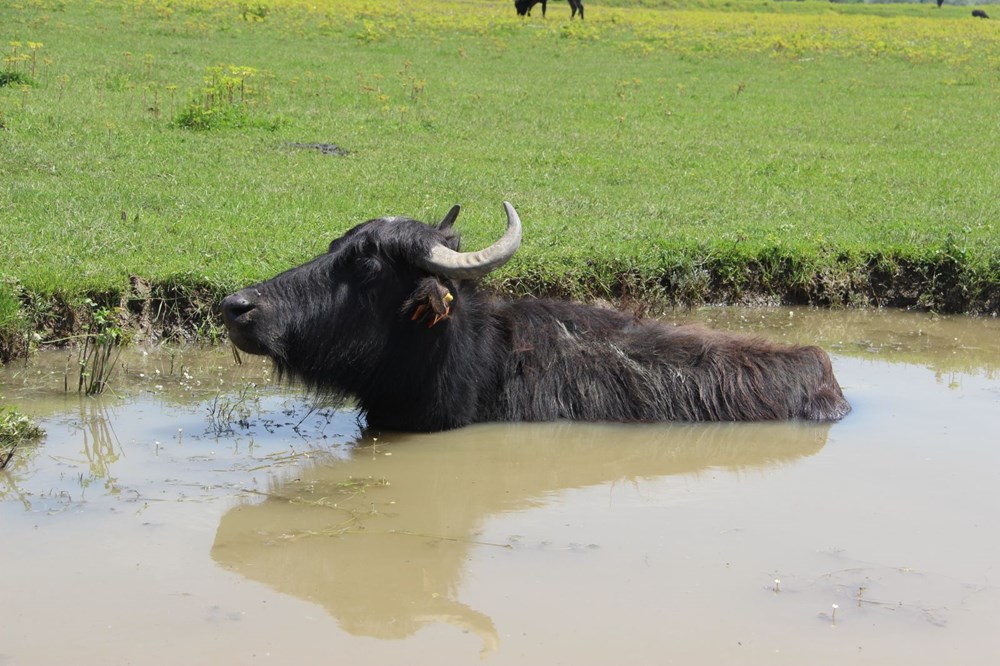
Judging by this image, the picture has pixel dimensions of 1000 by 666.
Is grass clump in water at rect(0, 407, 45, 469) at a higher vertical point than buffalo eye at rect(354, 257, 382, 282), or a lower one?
lower

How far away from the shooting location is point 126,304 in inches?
290

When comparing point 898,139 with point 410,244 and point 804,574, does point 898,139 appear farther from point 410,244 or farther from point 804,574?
point 804,574

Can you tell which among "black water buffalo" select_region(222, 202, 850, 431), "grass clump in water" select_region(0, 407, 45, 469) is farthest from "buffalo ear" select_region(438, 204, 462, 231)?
"grass clump in water" select_region(0, 407, 45, 469)

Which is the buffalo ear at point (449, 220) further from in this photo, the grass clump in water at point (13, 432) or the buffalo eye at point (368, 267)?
the grass clump in water at point (13, 432)

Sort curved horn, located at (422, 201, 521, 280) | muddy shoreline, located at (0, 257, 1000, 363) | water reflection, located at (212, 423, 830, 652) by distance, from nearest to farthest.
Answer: water reflection, located at (212, 423, 830, 652) < curved horn, located at (422, 201, 521, 280) < muddy shoreline, located at (0, 257, 1000, 363)

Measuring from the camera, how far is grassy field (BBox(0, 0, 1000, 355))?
8414 mm

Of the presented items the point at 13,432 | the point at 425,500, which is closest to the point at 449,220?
the point at 425,500

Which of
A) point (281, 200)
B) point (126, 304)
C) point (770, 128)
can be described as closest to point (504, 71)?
point (770, 128)

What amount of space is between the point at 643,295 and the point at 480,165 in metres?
4.24

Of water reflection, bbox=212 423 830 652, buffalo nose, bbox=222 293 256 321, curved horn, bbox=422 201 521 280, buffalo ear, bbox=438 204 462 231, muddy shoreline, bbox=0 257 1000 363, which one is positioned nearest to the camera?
water reflection, bbox=212 423 830 652

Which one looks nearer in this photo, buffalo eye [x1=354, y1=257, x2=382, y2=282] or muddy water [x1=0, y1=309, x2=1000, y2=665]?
muddy water [x1=0, y1=309, x2=1000, y2=665]

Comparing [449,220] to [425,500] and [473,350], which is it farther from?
[425,500]

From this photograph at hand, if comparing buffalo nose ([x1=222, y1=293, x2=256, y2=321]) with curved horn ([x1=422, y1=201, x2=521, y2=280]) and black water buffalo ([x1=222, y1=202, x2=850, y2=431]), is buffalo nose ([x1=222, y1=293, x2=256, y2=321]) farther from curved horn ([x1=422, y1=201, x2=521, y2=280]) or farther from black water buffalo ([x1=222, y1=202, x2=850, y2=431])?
curved horn ([x1=422, y1=201, x2=521, y2=280])

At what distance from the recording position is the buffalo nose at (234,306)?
5.59 meters
